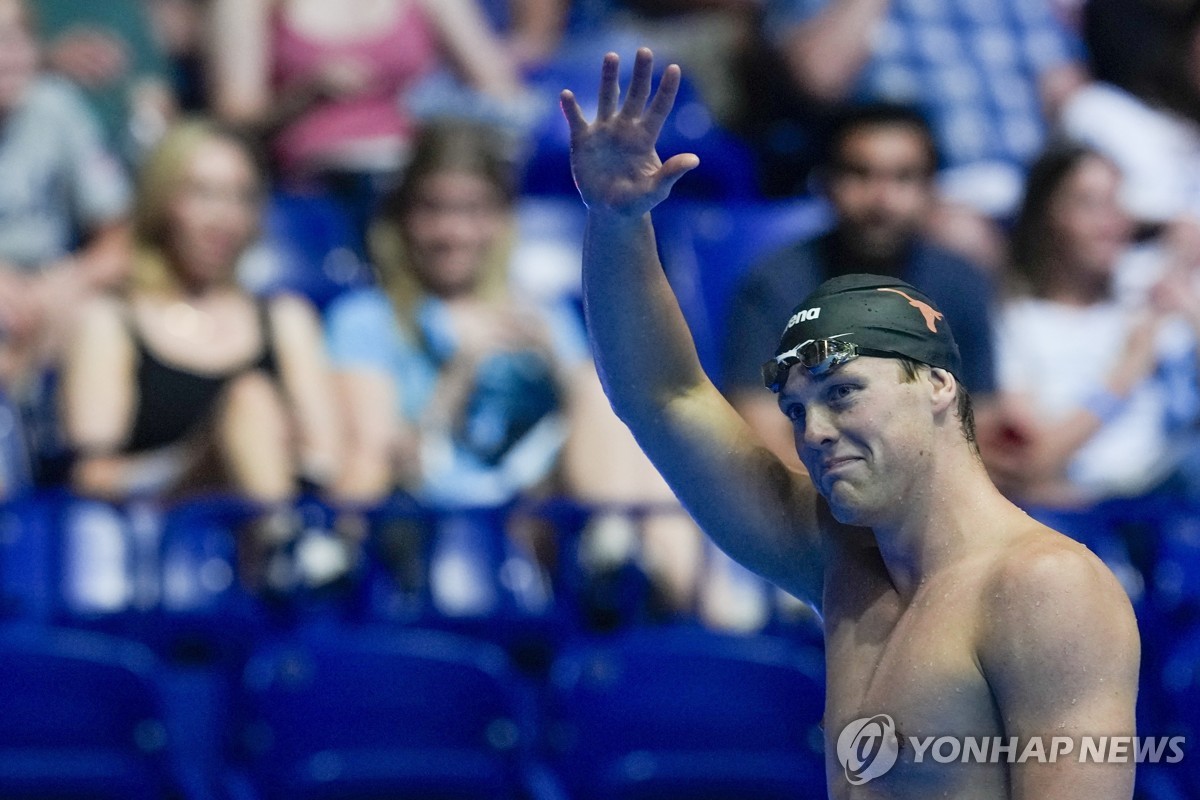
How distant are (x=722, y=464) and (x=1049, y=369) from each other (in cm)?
286

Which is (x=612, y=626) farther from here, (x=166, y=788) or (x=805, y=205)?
(x=805, y=205)

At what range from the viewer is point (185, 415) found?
15.1ft

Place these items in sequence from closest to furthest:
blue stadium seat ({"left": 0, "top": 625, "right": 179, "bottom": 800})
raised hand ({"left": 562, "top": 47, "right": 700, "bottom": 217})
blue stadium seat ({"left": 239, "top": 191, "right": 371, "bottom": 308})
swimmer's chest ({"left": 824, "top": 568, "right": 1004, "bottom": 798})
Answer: swimmer's chest ({"left": 824, "top": 568, "right": 1004, "bottom": 798}), raised hand ({"left": 562, "top": 47, "right": 700, "bottom": 217}), blue stadium seat ({"left": 0, "top": 625, "right": 179, "bottom": 800}), blue stadium seat ({"left": 239, "top": 191, "right": 371, "bottom": 308})

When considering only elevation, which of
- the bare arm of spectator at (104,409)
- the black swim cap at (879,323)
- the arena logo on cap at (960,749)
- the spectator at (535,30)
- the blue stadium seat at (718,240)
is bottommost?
the arena logo on cap at (960,749)

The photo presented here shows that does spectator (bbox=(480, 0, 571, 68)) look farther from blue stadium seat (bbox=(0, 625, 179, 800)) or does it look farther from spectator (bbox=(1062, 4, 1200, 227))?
blue stadium seat (bbox=(0, 625, 179, 800))

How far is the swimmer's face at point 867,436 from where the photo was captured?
2.29 metres

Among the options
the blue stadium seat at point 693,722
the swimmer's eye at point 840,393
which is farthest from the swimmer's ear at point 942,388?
the blue stadium seat at point 693,722

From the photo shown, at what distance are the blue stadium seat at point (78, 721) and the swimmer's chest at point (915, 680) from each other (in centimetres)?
206

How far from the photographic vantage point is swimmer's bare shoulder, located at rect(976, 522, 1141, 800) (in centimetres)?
206

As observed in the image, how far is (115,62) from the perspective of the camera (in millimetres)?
5773

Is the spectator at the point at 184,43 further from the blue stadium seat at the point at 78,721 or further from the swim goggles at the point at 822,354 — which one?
the swim goggles at the point at 822,354

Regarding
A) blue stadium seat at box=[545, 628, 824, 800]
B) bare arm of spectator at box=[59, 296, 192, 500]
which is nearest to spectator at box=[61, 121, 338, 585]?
bare arm of spectator at box=[59, 296, 192, 500]

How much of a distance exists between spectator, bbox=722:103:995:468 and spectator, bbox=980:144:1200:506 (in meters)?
0.24

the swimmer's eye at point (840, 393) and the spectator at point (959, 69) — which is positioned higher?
the spectator at point (959, 69)
